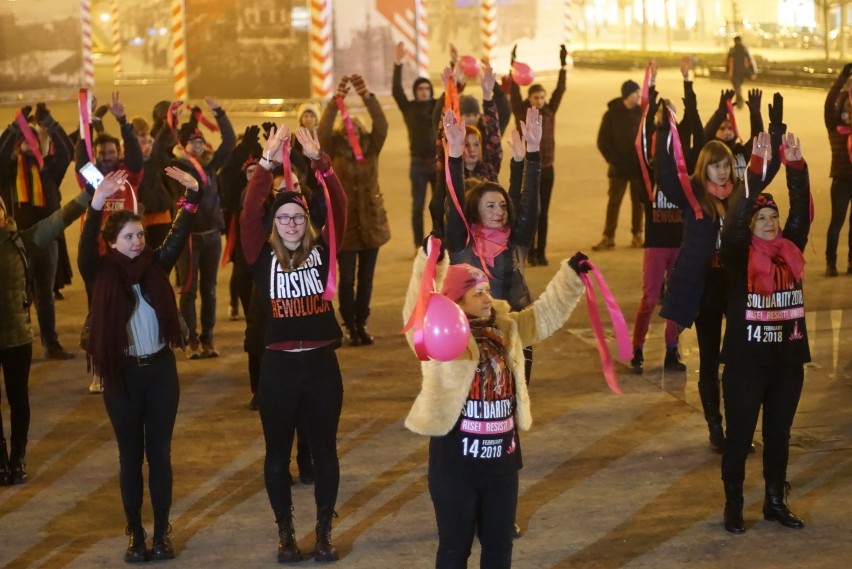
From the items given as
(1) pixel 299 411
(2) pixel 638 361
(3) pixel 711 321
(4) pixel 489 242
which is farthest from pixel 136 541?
(2) pixel 638 361

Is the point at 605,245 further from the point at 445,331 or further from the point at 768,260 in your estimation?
the point at 445,331

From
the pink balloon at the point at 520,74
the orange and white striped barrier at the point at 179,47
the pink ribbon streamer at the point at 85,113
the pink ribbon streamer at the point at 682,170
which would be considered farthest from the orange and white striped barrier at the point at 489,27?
the pink ribbon streamer at the point at 682,170

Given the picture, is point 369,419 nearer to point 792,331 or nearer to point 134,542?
point 134,542

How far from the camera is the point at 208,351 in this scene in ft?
34.6

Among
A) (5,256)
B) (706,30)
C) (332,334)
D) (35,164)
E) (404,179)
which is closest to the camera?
(332,334)

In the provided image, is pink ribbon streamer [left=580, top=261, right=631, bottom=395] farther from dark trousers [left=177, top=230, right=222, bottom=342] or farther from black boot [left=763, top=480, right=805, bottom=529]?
dark trousers [left=177, top=230, right=222, bottom=342]

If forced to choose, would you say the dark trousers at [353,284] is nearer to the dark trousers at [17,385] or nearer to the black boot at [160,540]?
the dark trousers at [17,385]

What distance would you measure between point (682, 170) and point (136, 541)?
12.6ft

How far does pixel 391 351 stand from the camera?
1060cm

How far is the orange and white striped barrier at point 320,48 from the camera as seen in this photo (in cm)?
2656

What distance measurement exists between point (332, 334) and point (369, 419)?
8.36 feet

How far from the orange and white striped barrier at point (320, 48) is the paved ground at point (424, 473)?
1563 centimetres

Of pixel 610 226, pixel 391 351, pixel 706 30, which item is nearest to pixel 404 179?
pixel 610 226

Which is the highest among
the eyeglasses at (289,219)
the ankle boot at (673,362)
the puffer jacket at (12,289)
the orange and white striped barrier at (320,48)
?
the orange and white striped barrier at (320,48)
